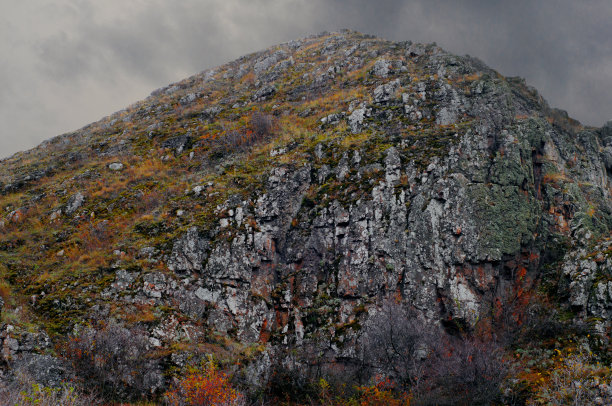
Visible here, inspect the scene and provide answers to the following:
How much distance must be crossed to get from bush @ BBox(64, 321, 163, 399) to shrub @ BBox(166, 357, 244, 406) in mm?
1796

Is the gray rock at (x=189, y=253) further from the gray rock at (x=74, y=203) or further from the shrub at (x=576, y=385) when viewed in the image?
the shrub at (x=576, y=385)

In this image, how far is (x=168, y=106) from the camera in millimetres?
54344

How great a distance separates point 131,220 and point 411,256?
81.8ft

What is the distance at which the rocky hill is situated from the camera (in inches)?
848

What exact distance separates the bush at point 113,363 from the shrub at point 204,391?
5.89ft

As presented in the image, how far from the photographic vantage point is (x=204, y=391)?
55.2ft

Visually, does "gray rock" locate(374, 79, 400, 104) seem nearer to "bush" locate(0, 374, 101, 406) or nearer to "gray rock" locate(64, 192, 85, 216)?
"gray rock" locate(64, 192, 85, 216)

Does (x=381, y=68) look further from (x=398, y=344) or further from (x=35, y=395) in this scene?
(x=35, y=395)

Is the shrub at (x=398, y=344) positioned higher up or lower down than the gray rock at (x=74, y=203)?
lower down

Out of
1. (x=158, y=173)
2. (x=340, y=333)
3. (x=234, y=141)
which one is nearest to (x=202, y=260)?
(x=340, y=333)

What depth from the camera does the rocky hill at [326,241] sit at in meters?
21.5

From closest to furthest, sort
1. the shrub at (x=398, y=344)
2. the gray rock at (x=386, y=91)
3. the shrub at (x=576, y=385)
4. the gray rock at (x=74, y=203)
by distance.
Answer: the shrub at (x=576, y=385), the shrub at (x=398, y=344), the gray rock at (x=74, y=203), the gray rock at (x=386, y=91)

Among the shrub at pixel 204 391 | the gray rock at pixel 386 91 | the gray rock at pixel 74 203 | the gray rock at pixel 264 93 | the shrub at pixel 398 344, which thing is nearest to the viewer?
the shrub at pixel 204 391

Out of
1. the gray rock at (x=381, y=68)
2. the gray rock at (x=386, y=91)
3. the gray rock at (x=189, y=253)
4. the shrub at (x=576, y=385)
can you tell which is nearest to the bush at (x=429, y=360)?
the shrub at (x=576, y=385)
